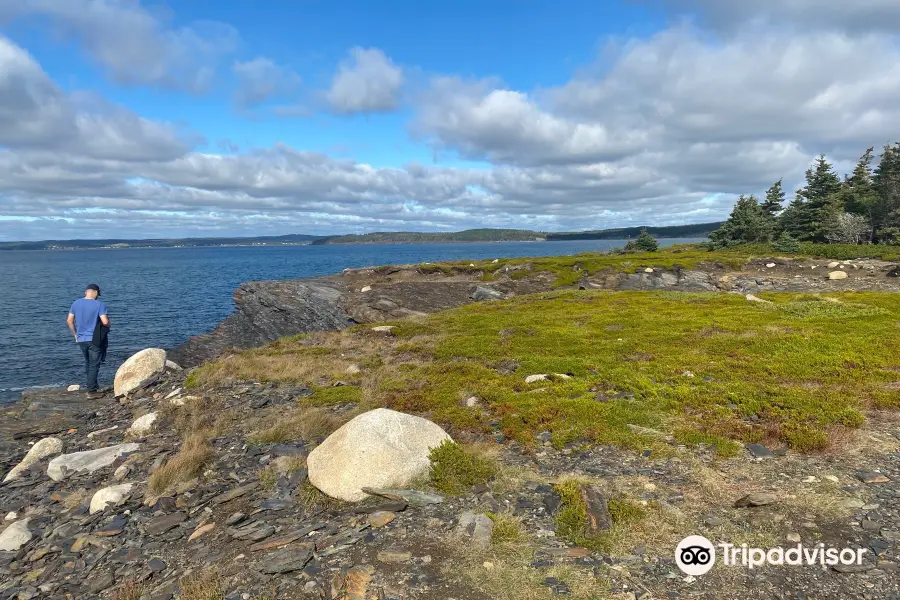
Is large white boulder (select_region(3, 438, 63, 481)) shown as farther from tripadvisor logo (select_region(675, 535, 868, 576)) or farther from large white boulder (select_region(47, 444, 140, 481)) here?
tripadvisor logo (select_region(675, 535, 868, 576))

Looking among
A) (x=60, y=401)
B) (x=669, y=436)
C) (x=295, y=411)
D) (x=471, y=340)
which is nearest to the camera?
(x=669, y=436)

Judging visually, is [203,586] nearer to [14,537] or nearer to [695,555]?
[14,537]

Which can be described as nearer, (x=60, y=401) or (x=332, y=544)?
(x=332, y=544)

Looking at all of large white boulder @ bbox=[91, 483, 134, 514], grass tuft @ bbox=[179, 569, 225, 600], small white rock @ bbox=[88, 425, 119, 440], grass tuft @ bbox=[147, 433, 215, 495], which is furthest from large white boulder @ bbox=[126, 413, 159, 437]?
grass tuft @ bbox=[179, 569, 225, 600]

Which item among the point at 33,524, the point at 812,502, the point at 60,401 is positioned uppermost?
the point at 812,502

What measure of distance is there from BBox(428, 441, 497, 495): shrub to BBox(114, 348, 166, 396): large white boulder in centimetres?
1669

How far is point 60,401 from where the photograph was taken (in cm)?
2039

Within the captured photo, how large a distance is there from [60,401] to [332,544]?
1998 centimetres

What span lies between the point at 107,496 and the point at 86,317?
41.7ft

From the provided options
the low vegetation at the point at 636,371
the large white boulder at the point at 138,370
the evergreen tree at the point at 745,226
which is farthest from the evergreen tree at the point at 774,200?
the large white boulder at the point at 138,370

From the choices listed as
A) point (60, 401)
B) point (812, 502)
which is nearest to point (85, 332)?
point (60, 401)

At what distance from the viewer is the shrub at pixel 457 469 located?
8.84m

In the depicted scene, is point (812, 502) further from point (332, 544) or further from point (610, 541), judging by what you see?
point (332, 544)

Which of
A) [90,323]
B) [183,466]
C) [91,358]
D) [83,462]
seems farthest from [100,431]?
[183,466]
